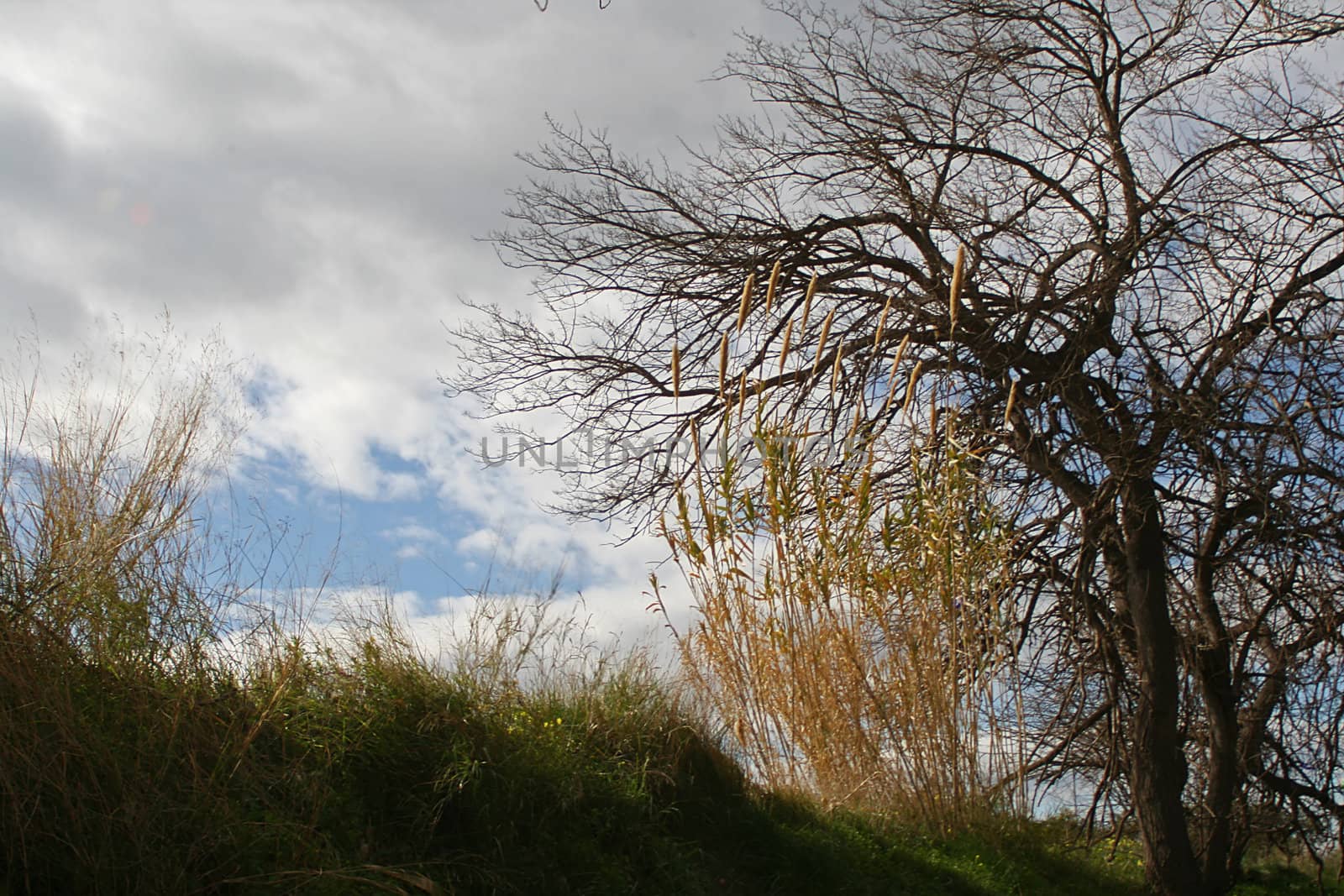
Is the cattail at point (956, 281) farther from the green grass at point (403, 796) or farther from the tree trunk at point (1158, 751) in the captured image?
the green grass at point (403, 796)

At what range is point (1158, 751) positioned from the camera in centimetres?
587

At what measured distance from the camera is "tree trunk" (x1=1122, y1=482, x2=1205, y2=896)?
586 cm

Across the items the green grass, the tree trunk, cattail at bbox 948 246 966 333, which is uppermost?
cattail at bbox 948 246 966 333

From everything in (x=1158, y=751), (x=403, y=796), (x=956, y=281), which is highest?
(x=956, y=281)

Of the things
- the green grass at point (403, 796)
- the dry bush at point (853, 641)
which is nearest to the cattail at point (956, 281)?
the dry bush at point (853, 641)

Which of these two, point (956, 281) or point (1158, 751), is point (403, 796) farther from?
point (1158, 751)

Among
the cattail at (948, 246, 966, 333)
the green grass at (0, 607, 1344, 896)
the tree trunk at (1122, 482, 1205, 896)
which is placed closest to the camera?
the green grass at (0, 607, 1344, 896)

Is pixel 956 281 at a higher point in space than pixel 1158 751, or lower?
higher

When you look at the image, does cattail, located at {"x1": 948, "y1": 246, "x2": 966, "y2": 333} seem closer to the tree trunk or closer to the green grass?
the tree trunk

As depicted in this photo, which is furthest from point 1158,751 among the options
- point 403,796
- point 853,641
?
point 403,796

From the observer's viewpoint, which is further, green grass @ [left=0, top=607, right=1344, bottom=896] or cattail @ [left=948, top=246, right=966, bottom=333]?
cattail @ [left=948, top=246, right=966, bottom=333]

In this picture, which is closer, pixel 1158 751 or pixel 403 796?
pixel 403 796

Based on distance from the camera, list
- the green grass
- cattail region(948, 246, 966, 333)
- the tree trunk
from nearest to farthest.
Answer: the green grass
cattail region(948, 246, 966, 333)
the tree trunk

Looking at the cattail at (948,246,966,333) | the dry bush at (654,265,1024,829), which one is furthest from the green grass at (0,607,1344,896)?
the cattail at (948,246,966,333)
